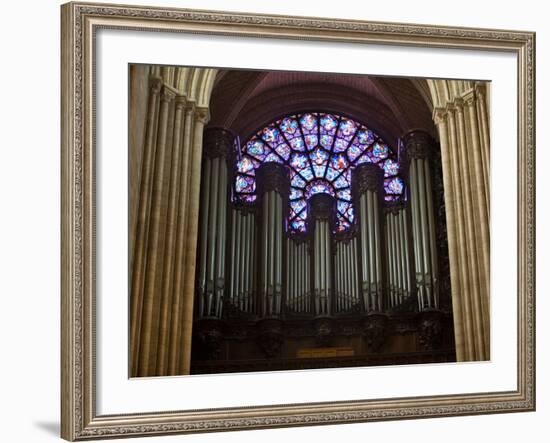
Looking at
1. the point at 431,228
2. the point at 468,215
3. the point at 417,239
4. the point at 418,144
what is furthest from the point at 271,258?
the point at 468,215

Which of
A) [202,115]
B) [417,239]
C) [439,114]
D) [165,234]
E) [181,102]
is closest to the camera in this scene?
[165,234]

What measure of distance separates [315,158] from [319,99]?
358 millimetres

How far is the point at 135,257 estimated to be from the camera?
13.9ft

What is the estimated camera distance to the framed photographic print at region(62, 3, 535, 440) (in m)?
4.16

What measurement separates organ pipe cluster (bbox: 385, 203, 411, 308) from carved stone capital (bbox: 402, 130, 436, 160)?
13.2 inches

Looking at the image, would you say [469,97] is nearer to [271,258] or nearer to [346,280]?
[346,280]

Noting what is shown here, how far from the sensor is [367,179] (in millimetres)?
4699

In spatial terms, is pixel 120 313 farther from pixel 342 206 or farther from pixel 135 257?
pixel 342 206

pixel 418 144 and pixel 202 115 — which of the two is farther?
pixel 418 144

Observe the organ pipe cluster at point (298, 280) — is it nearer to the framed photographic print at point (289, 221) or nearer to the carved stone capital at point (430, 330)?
the framed photographic print at point (289, 221)

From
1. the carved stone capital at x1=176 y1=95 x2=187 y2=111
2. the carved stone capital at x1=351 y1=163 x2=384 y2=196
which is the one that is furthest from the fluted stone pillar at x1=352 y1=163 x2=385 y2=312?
the carved stone capital at x1=176 y1=95 x2=187 y2=111

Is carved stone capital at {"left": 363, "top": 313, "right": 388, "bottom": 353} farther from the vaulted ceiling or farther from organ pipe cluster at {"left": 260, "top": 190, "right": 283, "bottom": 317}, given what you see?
the vaulted ceiling

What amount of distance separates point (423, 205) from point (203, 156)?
1.36m

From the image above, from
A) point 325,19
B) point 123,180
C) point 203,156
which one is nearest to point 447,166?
point 325,19
